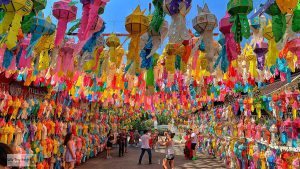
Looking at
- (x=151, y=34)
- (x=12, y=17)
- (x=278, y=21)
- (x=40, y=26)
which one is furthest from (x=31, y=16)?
(x=278, y=21)

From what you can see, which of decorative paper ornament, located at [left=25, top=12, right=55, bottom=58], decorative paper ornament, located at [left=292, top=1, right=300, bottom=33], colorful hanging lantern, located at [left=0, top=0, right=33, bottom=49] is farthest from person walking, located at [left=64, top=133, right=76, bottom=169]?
decorative paper ornament, located at [left=292, top=1, right=300, bottom=33]

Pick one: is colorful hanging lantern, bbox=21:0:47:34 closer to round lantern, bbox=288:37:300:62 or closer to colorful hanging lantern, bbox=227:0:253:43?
colorful hanging lantern, bbox=227:0:253:43

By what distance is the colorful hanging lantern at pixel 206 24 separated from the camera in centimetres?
348

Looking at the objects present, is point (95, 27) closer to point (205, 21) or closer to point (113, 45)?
point (113, 45)

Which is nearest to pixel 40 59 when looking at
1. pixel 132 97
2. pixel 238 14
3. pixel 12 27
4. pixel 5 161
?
pixel 12 27

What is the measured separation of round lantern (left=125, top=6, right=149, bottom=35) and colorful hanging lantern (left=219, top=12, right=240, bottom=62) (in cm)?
94

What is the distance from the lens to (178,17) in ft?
10.9

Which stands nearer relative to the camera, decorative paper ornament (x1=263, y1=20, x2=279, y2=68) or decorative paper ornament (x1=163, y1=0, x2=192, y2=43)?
decorative paper ornament (x1=163, y1=0, x2=192, y2=43)

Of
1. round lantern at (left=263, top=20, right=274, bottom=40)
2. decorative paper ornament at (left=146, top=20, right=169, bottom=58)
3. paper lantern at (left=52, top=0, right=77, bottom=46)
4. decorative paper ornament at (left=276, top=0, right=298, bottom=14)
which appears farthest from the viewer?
decorative paper ornament at (left=146, top=20, right=169, bottom=58)

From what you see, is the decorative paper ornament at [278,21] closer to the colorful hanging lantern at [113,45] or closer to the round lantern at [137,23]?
the round lantern at [137,23]

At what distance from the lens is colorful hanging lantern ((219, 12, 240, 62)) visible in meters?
3.41

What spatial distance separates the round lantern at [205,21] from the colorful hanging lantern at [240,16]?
0.42 metres

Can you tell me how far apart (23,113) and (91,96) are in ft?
12.8

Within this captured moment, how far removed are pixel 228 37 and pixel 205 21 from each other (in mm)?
363
